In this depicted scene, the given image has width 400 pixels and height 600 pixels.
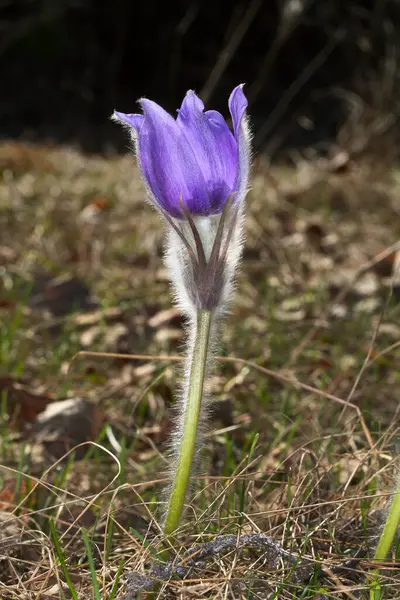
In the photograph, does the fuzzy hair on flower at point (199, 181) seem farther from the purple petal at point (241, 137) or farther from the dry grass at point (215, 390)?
the dry grass at point (215, 390)

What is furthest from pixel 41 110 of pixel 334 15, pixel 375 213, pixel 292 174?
pixel 375 213

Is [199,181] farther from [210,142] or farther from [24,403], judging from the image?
[24,403]

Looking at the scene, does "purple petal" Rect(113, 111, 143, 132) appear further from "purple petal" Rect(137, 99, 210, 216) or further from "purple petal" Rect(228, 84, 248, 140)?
"purple petal" Rect(228, 84, 248, 140)

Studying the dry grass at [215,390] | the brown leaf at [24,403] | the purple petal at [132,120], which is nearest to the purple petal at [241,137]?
the purple petal at [132,120]

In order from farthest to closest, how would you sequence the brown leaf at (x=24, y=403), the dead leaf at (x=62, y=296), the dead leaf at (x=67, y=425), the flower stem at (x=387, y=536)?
the dead leaf at (x=62, y=296), the brown leaf at (x=24, y=403), the dead leaf at (x=67, y=425), the flower stem at (x=387, y=536)

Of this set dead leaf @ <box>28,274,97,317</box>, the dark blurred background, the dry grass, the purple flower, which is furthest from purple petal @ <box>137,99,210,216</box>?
the dark blurred background

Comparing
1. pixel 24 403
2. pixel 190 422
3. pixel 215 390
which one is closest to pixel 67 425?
pixel 24 403
